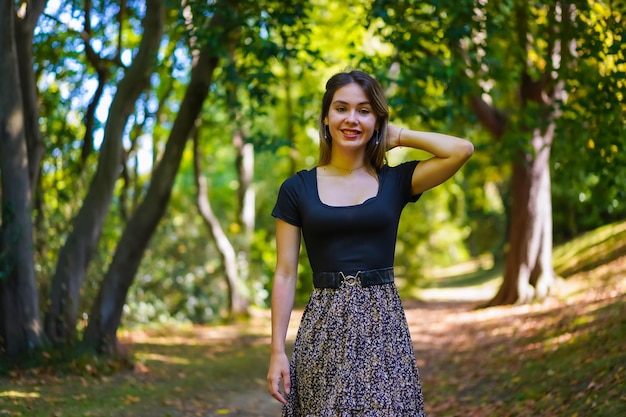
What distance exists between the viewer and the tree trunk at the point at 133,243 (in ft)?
35.3

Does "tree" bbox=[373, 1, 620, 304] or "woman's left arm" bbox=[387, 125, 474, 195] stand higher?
"tree" bbox=[373, 1, 620, 304]

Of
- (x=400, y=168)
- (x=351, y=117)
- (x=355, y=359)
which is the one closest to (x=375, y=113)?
(x=351, y=117)

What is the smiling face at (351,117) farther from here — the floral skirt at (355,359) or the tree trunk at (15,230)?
the tree trunk at (15,230)

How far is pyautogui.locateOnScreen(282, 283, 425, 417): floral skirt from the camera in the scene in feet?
11.0

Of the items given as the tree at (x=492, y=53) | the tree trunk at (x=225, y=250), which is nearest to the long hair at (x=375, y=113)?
the tree at (x=492, y=53)

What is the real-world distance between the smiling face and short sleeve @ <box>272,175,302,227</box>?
0.89 ft

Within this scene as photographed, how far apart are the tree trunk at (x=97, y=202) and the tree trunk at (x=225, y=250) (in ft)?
22.9

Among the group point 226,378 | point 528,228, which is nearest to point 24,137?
point 226,378

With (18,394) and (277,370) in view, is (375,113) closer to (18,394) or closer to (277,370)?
(277,370)

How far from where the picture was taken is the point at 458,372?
1146 centimetres

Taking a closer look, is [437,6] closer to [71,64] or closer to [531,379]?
[531,379]

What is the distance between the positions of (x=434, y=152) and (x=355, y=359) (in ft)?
3.07

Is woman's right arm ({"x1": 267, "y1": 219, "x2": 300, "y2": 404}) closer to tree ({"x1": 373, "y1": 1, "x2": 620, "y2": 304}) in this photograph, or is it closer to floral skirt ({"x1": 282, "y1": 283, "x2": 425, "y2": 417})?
floral skirt ({"x1": 282, "y1": 283, "x2": 425, "y2": 417})

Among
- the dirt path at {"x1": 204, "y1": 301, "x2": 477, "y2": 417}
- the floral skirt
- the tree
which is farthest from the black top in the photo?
the dirt path at {"x1": 204, "y1": 301, "x2": 477, "y2": 417}
